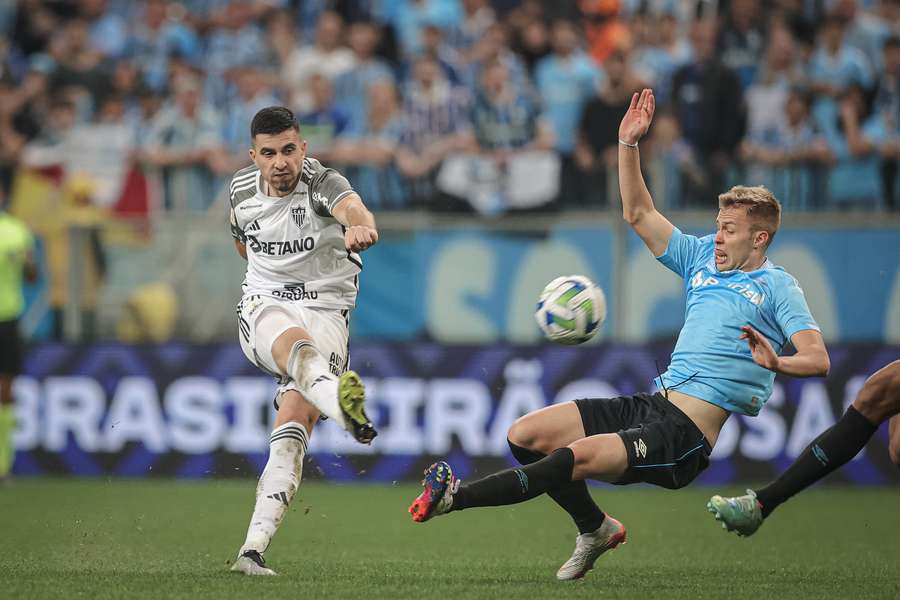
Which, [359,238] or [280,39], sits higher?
[280,39]

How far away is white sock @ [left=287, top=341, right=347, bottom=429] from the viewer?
6.51 meters

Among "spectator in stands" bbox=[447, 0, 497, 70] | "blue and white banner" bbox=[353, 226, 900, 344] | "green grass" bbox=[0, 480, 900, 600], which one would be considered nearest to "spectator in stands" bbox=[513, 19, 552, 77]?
"spectator in stands" bbox=[447, 0, 497, 70]

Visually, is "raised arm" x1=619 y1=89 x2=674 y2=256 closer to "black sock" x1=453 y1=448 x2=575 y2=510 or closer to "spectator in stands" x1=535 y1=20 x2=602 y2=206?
"black sock" x1=453 y1=448 x2=575 y2=510

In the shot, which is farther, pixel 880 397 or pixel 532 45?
pixel 532 45

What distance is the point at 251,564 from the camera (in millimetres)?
6852

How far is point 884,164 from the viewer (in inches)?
499

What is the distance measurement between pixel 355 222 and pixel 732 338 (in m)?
1.98

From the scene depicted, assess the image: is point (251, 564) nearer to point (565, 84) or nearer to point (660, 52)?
point (565, 84)

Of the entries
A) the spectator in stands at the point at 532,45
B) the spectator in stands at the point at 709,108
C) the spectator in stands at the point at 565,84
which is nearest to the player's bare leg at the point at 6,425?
the spectator in stands at the point at 565,84

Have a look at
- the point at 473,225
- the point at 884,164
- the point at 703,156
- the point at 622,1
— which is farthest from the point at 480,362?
the point at 622,1

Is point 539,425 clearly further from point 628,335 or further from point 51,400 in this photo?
point 51,400

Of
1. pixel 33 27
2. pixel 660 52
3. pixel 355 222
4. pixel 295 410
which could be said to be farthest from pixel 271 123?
pixel 33 27

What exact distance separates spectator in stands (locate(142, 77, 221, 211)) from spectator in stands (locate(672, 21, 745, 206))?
191 inches

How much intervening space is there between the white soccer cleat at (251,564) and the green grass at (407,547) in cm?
12
